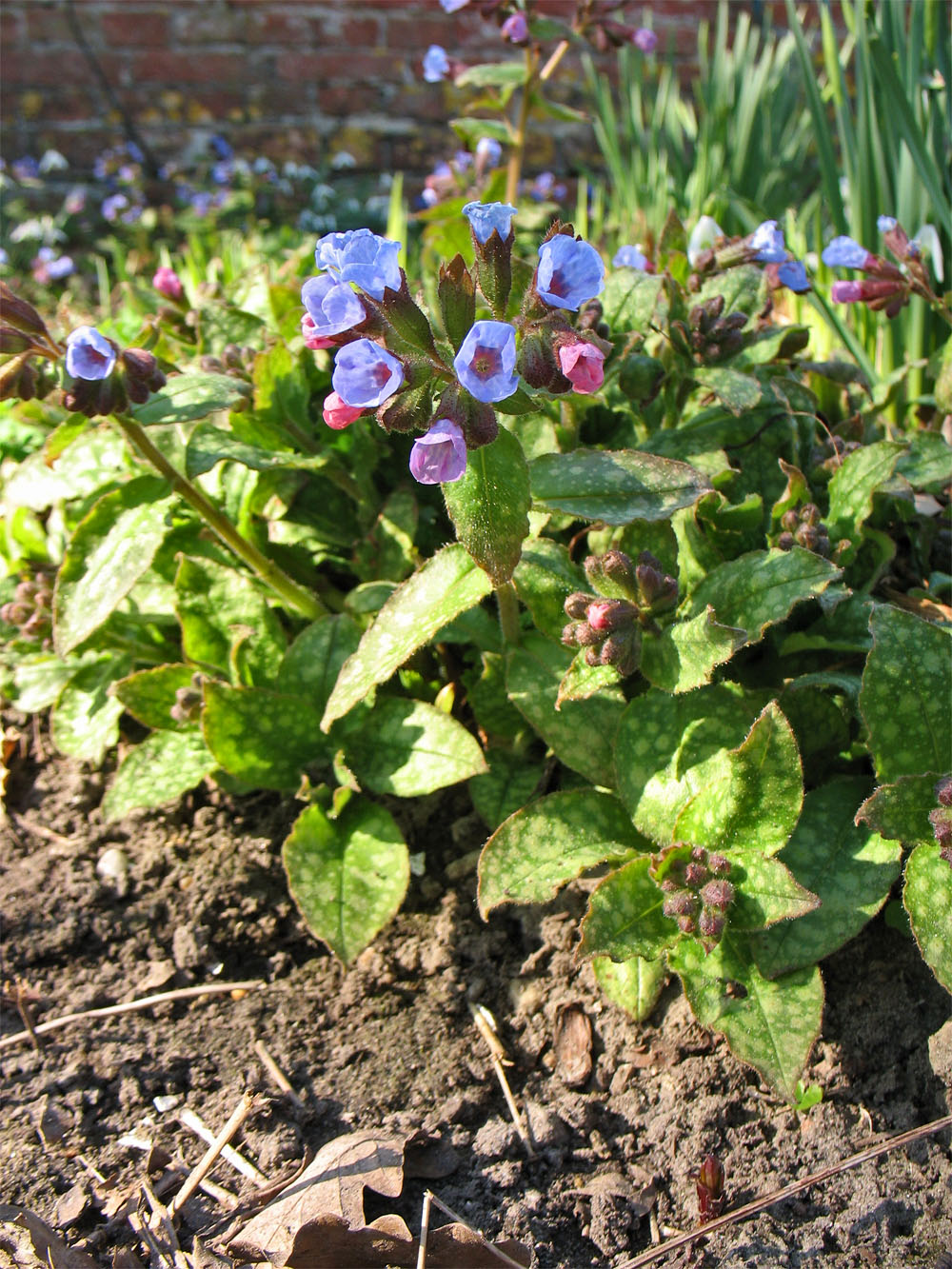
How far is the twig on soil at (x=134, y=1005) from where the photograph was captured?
1.63m

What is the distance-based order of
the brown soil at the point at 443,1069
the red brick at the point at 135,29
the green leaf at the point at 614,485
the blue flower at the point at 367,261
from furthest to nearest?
the red brick at the point at 135,29 < the green leaf at the point at 614,485 < the brown soil at the point at 443,1069 < the blue flower at the point at 367,261

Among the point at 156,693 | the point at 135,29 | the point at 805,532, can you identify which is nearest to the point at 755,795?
the point at 805,532

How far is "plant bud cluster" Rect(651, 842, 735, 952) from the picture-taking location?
137 centimetres

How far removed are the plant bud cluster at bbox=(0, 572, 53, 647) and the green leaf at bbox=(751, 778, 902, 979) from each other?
152 centimetres

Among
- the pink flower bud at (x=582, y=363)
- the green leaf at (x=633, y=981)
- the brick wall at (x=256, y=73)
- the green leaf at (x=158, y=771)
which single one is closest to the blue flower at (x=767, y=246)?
the pink flower bud at (x=582, y=363)

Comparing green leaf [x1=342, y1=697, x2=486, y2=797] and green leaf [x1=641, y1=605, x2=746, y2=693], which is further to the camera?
green leaf [x1=342, y1=697, x2=486, y2=797]

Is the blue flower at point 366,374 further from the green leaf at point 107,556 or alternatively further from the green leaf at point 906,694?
the green leaf at point 906,694

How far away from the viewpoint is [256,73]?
592 centimetres

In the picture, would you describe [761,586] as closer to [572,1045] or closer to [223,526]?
[572,1045]

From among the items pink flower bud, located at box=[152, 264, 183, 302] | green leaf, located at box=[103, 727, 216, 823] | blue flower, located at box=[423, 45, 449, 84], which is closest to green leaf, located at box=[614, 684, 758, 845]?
green leaf, located at box=[103, 727, 216, 823]

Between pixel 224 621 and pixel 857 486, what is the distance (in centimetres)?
118

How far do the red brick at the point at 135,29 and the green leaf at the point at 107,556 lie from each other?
528cm

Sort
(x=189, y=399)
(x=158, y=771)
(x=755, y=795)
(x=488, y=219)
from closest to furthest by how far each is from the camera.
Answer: (x=488, y=219) → (x=755, y=795) → (x=189, y=399) → (x=158, y=771)

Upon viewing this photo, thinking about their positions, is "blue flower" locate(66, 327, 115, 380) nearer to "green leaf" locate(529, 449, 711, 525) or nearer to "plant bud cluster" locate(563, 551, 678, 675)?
"green leaf" locate(529, 449, 711, 525)
